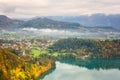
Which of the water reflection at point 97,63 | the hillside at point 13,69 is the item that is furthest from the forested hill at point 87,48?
the hillside at point 13,69

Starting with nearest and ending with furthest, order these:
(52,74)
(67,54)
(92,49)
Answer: (52,74) → (67,54) → (92,49)

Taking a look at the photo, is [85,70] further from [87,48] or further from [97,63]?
[87,48]

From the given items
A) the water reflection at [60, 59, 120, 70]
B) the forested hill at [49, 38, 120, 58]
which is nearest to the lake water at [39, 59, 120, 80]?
the water reflection at [60, 59, 120, 70]

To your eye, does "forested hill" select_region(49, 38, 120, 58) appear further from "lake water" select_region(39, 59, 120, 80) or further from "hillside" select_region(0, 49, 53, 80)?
"hillside" select_region(0, 49, 53, 80)

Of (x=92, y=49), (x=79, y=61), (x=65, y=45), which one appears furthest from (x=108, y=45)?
(x=79, y=61)

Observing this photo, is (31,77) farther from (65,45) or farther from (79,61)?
(65,45)
